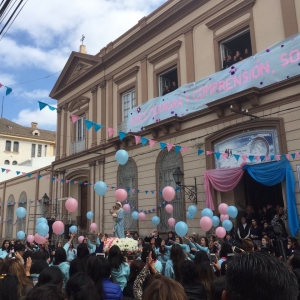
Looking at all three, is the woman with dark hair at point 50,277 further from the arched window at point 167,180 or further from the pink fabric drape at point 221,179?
the arched window at point 167,180

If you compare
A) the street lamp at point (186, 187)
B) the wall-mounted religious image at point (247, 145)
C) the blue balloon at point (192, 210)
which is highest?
the wall-mounted religious image at point (247, 145)

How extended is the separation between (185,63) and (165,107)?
1868mm

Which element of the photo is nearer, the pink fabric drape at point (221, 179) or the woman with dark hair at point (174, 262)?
the woman with dark hair at point (174, 262)

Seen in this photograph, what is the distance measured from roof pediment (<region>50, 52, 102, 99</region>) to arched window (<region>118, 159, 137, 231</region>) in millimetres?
5957

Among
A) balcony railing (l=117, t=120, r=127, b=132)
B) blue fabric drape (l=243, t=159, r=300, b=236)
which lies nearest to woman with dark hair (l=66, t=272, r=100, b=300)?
blue fabric drape (l=243, t=159, r=300, b=236)

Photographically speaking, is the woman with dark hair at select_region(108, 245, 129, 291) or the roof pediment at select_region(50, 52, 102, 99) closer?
the woman with dark hair at select_region(108, 245, 129, 291)

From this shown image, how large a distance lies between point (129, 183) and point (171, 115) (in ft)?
12.5

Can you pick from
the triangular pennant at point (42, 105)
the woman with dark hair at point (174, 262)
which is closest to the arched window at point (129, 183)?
the triangular pennant at point (42, 105)

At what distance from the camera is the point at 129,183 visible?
1470 centimetres

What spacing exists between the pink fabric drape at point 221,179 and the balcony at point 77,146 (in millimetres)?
8637

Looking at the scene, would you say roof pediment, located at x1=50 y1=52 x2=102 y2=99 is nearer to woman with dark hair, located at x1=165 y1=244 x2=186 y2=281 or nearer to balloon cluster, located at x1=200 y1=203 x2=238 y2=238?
balloon cluster, located at x1=200 y1=203 x2=238 y2=238

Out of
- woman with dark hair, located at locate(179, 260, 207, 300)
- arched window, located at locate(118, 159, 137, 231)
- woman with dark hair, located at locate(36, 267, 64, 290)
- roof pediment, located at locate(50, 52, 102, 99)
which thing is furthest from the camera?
roof pediment, located at locate(50, 52, 102, 99)

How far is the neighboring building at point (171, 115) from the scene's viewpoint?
10.2 metres

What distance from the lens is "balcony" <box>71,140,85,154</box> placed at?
703 inches
